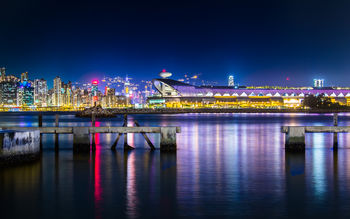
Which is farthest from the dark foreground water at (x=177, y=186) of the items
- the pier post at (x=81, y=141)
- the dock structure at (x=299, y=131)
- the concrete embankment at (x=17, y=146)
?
the dock structure at (x=299, y=131)

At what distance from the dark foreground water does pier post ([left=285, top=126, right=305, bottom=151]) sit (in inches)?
30.5

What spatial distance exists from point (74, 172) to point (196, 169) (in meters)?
5.20

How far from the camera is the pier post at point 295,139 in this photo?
22.5 metres

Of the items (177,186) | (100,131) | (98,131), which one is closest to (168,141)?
(100,131)

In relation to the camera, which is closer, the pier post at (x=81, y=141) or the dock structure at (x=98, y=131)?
the dock structure at (x=98, y=131)

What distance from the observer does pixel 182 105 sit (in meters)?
191

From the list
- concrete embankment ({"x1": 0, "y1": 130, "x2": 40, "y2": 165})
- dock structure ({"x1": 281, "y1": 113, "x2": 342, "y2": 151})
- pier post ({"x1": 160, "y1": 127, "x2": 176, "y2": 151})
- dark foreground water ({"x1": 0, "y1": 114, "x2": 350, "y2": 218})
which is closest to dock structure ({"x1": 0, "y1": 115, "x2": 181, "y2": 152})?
pier post ({"x1": 160, "y1": 127, "x2": 176, "y2": 151})

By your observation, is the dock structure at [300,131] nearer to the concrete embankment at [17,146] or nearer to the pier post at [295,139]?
the pier post at [295,139]

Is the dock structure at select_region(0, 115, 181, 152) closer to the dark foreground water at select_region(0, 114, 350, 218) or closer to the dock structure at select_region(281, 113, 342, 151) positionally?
the dark foreground water at select_region(0, 114, 350, 218)

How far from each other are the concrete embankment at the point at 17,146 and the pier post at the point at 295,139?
1272 centimetres

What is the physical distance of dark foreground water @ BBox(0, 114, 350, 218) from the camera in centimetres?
1136

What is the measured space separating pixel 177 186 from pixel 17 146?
7530 mm

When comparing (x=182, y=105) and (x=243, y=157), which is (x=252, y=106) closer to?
(x=182, y=105)

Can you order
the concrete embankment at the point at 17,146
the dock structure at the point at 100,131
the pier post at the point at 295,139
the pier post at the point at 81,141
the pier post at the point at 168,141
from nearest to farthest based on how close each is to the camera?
the concrete embankment at the point at 17,146 → the dock structure at the point at 100,131 → the pier post at the point at 295,139 → the pier post at the point at 168,141 → the pier post at the point at 81,141
